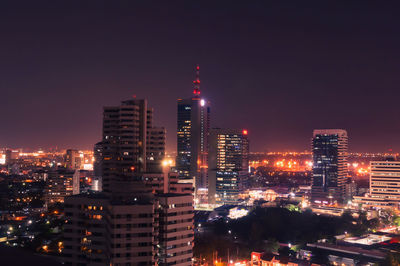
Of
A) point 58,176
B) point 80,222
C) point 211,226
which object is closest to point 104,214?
point 80,222

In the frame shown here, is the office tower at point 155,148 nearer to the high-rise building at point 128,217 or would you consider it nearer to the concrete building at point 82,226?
the high-rise building at point 128,217

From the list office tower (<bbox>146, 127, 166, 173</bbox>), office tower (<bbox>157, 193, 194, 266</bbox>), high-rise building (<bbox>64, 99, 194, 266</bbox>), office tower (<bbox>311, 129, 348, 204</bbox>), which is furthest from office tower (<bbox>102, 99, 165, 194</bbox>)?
office tower (<bbox>311, 129, 348, 204</bbox>)

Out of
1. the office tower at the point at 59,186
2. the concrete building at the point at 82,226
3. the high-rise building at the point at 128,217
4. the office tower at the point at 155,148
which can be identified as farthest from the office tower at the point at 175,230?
the office tower at the point at 59,186

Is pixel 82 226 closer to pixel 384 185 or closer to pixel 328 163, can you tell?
pixel 384 185

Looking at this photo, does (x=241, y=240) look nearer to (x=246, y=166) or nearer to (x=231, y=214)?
(x=231, y=214)

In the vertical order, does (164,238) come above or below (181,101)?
below
